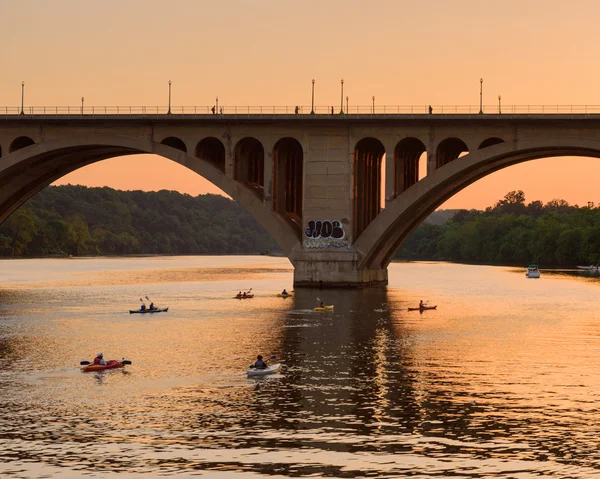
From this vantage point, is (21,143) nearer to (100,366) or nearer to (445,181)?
(445,181)

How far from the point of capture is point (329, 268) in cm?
9931

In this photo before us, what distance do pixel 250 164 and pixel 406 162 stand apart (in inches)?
588

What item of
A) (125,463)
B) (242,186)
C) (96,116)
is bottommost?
(125,463)

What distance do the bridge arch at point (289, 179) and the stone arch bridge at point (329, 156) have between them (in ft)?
0.36

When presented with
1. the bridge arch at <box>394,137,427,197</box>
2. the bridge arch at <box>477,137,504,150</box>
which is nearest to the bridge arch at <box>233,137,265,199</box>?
the bridge arch at <box>394,137,427,197</box>

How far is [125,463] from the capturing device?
99.6 feet

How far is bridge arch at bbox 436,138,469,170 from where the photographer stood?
97.6m

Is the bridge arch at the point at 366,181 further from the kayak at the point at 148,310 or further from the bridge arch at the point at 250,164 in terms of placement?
the kayak at the point at 148,310

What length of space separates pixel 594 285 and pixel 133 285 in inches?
1967

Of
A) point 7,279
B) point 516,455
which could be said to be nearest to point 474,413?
point 516,455

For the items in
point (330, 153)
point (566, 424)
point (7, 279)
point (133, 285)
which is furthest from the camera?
point (7, 279)

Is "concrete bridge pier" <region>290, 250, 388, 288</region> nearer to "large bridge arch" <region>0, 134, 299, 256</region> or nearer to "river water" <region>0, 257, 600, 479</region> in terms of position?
"large bridge arch" <region>0, 134, 299, 256</region>

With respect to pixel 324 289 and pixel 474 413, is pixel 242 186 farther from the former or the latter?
pixel 474 413

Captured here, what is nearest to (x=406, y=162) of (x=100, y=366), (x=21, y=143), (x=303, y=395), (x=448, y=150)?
(x=448, y=150)
